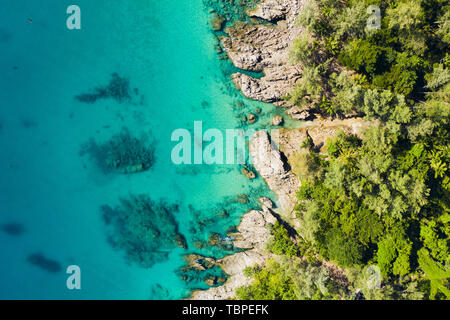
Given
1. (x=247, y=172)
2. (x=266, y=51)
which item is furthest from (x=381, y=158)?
(x=266, y=51)

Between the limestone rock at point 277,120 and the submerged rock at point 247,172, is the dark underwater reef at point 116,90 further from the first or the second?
the limestone rock at point 277,120

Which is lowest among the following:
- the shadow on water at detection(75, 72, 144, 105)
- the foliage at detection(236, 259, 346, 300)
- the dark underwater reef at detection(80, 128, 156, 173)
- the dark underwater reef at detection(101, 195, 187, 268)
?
the foliage at detection(236, 259, 346, 300)

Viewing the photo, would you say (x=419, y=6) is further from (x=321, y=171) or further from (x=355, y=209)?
(x=355, y=209)

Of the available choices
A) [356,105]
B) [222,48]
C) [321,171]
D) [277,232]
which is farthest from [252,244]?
[222,48]

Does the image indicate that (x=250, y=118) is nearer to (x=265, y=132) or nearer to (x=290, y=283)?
(x=265, y=132)

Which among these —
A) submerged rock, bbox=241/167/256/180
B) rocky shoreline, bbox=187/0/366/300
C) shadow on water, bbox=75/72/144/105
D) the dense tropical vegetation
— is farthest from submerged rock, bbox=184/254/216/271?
shadow on water, bbox=75/72/144/105

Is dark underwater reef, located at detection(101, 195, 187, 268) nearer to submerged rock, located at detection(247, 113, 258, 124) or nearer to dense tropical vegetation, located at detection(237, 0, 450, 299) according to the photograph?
dense tropical vegetation, located at detection(237, 0, 450, 299)

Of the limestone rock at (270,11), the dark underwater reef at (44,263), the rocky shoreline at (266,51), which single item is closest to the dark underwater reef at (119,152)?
the dark underwater reef at (44,263)
